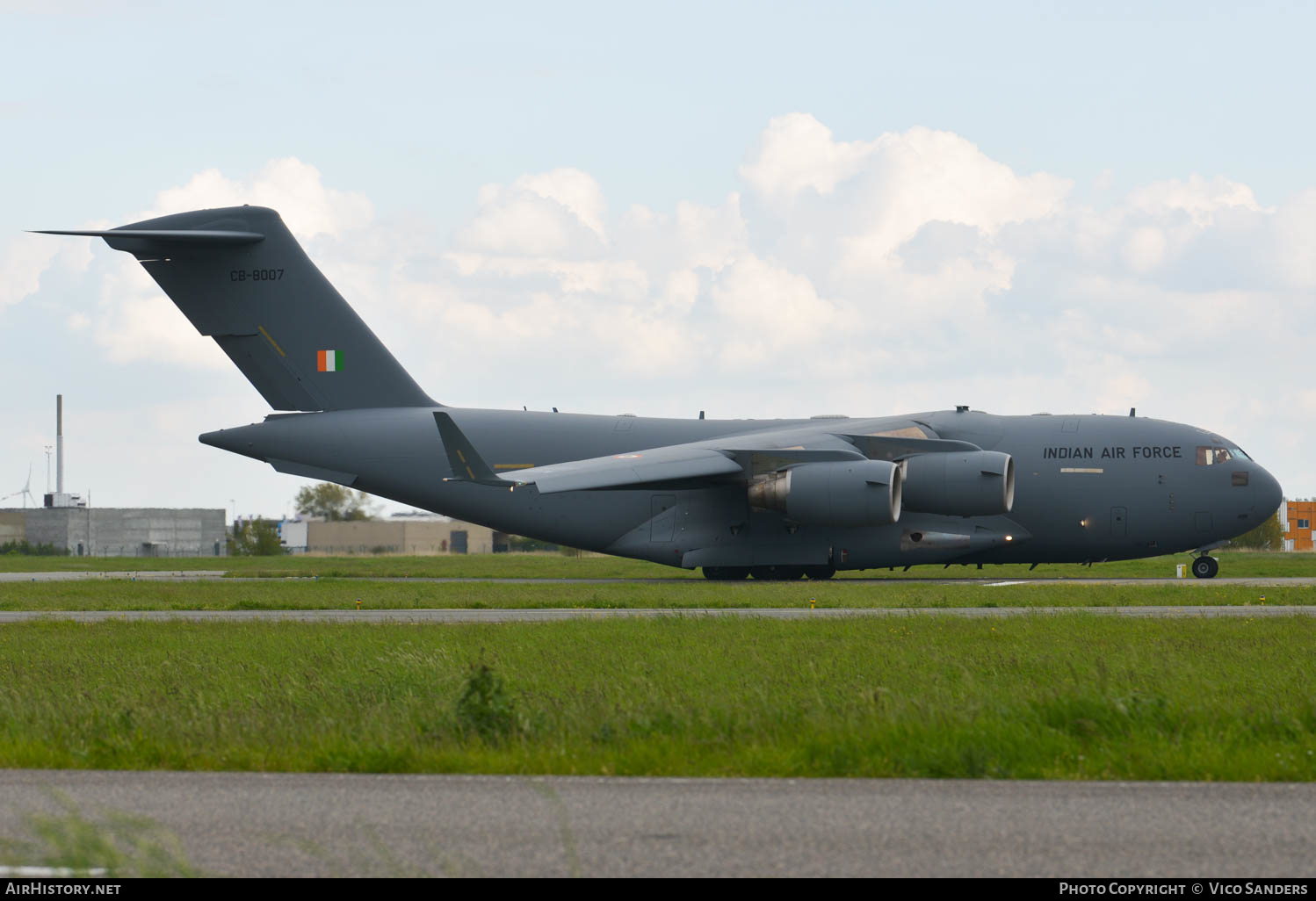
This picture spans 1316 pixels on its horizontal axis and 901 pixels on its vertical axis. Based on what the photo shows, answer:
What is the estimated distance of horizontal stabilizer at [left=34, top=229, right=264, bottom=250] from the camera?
31.9 metres

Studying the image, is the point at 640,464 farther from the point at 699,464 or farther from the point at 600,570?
the point at 600,570

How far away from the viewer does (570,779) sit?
7859 mm

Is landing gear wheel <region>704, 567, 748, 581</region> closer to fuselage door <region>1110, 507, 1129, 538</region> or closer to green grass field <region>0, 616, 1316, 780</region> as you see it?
fuselage door <region>1110, 507, 1129, 538</region>

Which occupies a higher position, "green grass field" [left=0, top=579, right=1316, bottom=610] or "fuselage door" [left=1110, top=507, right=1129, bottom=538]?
"fuselage door" [left=1110, top=507, right=1129, bottom=538]

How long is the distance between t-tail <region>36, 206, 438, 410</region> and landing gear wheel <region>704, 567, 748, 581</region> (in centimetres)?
870

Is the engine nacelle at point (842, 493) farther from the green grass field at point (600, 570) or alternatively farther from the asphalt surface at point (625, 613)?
the asphalt surface at point (625, 613)

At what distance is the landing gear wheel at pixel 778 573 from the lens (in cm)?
3175

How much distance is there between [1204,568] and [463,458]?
17203 millimetres

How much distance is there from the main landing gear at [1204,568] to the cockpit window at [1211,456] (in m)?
2.45

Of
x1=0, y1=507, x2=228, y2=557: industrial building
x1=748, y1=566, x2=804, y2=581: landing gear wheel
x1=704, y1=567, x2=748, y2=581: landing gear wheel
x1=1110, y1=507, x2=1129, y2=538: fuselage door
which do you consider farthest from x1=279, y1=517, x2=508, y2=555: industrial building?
x1=1110, y1=507, x2=1129, y2=538: fuselage door

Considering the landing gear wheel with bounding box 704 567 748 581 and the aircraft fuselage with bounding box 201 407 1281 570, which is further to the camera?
the landing gear wheel with bounding box 704 567 748 581

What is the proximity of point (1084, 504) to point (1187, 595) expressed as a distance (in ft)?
22.8

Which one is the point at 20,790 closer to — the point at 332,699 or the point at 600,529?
the point at 332,699

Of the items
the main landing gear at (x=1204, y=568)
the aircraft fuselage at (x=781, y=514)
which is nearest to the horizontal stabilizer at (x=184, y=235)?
the aircraft fuselage at (x=781, y=514)
